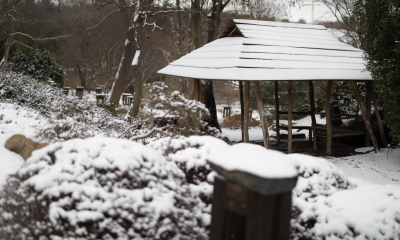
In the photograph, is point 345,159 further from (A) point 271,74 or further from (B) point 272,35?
(B) point 272,35

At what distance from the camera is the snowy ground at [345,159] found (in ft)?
21.2

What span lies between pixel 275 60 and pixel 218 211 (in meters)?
6.45

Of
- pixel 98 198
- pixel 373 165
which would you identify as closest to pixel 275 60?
pixel 373 165

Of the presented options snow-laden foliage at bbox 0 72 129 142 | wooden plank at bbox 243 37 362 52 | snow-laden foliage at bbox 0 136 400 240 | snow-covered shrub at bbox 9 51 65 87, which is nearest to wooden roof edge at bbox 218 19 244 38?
wooden plank at bbox 243 37 362 52

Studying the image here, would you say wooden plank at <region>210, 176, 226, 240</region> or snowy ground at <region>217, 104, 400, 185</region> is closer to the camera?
wooden plank at <region>210, 176, 226, 240</region>

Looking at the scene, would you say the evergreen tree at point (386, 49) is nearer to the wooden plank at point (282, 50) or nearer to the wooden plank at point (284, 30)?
the wooden plank at point (282, 50)

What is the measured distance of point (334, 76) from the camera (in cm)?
827

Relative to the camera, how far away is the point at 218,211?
2.48 meters

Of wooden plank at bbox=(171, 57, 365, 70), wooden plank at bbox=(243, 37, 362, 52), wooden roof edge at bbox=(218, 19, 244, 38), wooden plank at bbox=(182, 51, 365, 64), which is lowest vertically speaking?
wooden plank at bbox=(171, 57, 365, 70)

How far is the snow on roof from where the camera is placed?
25.9 ft

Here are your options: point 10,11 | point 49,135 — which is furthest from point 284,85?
point 10,11

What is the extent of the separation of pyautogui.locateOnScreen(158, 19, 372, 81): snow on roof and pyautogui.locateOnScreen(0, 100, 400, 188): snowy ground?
2043mm

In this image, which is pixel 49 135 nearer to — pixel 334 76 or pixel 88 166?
pixel 88 166

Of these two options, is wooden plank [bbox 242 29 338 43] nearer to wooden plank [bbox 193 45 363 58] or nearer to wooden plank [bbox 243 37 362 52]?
wooden plank [bbox 243 37 362 52]
